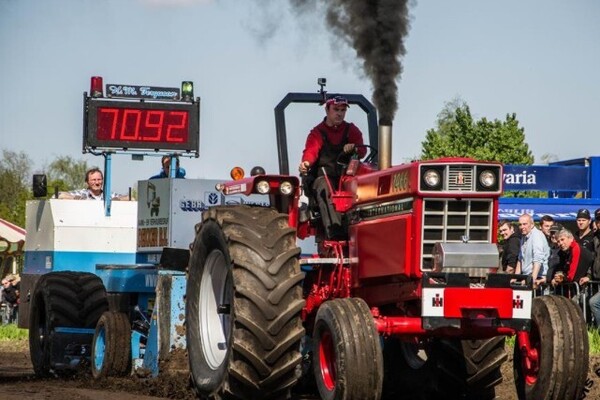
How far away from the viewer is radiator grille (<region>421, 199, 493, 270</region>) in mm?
9078

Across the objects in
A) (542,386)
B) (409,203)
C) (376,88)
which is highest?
(376,88)

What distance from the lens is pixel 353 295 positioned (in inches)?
392

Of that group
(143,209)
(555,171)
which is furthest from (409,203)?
(555,171)

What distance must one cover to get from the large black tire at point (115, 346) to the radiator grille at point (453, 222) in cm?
464

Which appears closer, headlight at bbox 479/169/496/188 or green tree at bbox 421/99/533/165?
headlight at bbox 479/169/496/188

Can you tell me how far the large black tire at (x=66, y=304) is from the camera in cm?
1387

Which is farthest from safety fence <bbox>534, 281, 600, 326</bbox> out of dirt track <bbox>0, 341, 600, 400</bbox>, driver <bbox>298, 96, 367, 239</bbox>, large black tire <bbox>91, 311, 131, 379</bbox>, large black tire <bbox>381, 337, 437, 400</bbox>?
large black tire <bbox>91, 311, 131, 379</bbox>

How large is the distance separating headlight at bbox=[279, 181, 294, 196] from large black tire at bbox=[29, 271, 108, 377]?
174 inches

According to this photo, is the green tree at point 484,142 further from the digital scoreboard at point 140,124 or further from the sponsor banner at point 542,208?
the digital scoreboard at point 140,124

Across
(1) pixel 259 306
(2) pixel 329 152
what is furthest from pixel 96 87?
(1) pixel 259 306

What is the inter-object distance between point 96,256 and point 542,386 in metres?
7.90

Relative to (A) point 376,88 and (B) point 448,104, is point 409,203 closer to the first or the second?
(A) point 376,88

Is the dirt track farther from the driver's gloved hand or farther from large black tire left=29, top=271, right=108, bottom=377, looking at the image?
the driver's gloved hand

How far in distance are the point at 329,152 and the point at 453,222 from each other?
1.70 metres
